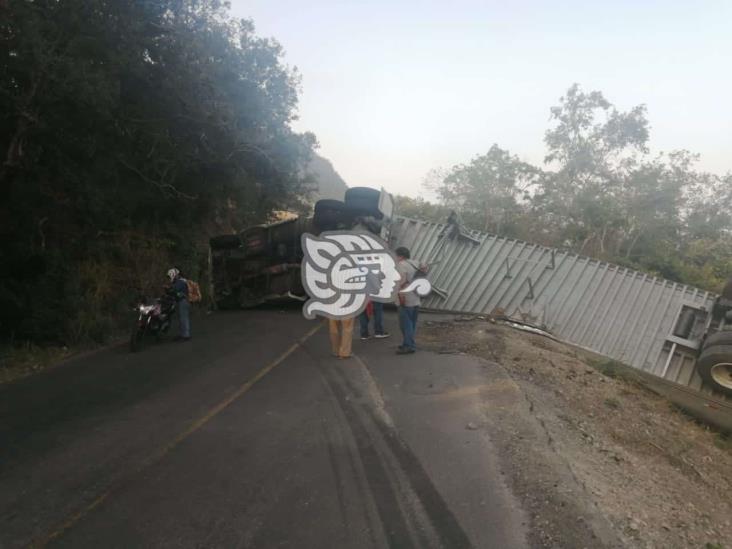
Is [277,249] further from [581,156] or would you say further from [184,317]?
[581,156]

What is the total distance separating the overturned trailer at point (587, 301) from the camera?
973cm

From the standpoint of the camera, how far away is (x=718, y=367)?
8.56 meters

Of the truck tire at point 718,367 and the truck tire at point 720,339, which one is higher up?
the truck tire at point 720,339

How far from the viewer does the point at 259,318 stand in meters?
11.2

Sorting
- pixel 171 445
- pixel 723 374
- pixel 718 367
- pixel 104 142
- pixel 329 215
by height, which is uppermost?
pixel 104 142

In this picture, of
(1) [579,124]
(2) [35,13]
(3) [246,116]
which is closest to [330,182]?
(1) [579,124]

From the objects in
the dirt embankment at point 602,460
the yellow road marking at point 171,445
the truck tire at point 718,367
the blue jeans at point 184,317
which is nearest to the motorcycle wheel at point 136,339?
the blue jeans at point 184,317

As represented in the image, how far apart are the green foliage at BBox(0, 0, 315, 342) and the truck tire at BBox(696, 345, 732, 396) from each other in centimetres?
1037

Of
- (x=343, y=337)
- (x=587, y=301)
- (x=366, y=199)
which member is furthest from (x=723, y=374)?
(x=366, y=199)

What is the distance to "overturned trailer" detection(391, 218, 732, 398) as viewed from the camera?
383 inches

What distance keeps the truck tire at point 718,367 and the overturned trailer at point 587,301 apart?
15mm

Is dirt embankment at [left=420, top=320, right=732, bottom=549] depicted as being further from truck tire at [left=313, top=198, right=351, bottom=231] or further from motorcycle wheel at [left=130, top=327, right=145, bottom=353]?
motorcycle wheel at [left=130, top=327, right=145, bottom=353]

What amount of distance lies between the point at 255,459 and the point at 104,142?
25.1 feet

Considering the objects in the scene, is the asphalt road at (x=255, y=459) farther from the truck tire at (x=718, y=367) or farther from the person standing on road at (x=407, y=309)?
the truck tire at (x=718, y=367)
